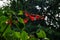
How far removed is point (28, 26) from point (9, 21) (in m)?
3.32

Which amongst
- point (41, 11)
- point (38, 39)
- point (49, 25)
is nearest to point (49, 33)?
point (49, 25)

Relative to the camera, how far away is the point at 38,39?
106 centimetres

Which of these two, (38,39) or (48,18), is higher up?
(38,39)

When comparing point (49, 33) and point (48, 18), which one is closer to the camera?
point (49, 33)

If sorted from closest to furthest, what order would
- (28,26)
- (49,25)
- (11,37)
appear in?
(11,37)
(28,26)
(49,25)

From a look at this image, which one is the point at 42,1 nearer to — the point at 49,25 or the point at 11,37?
the point at 49,25

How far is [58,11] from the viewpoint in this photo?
4.91 metres

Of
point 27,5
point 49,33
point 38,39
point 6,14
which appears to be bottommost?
point 49,33

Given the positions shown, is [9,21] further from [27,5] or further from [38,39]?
[27,5]

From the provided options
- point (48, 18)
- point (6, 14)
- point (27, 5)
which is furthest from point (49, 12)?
point (6, 14)

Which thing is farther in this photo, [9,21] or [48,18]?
[48,18]

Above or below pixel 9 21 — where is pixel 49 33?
below

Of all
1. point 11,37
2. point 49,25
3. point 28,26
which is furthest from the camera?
point 49,25

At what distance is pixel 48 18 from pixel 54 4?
0.32 metres
